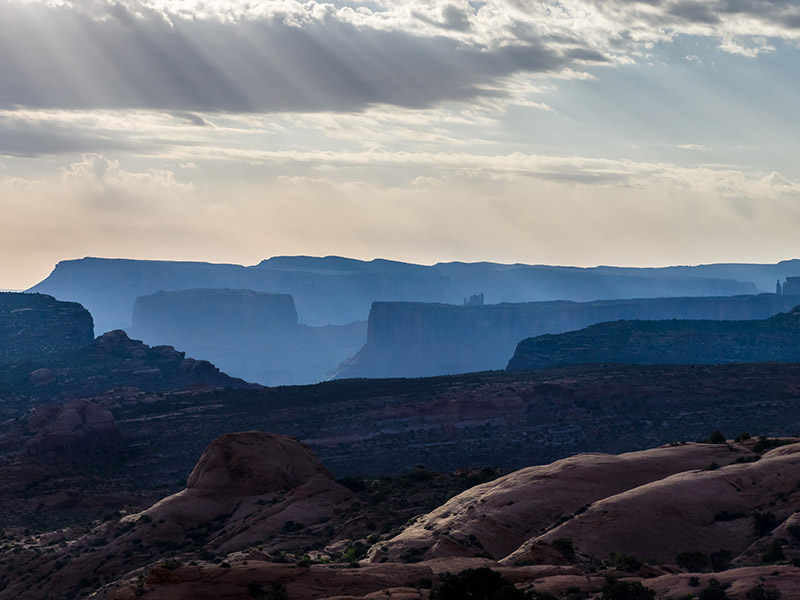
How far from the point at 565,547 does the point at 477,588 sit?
10.5m

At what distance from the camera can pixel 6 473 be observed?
9781cm

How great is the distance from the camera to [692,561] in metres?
45.7

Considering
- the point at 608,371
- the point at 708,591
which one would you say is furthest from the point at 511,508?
the point at 608,371

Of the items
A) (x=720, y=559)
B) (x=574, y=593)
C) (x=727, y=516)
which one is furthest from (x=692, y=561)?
(x=574, y=593)

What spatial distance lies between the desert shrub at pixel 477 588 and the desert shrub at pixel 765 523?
56.0ft

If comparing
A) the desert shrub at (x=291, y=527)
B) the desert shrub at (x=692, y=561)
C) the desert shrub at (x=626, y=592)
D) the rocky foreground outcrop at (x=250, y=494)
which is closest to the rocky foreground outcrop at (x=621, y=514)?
the desert shrub at (x=692, y=561)

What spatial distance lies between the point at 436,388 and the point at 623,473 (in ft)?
258

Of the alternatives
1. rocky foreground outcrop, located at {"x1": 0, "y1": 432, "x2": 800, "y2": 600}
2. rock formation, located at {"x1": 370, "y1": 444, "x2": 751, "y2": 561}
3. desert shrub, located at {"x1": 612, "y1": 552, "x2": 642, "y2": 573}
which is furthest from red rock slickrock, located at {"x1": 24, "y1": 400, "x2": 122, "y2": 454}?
desert shrub, located at {"x1": 612, "y1": 552, "x2": 642, "y2": 573}

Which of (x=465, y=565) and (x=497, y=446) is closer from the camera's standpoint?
(x=465, y=565)

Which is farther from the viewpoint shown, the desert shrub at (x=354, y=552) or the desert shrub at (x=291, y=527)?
the desert shrub at (x=291, y=527)

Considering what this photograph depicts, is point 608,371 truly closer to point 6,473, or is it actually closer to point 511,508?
point 6,473

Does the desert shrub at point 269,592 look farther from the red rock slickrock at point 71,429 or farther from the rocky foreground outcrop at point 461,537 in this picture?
the red rock slickrock at point 71,429

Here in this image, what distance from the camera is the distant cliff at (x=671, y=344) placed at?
616ft

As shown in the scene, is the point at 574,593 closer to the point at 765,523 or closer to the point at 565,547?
the point at 565,547
